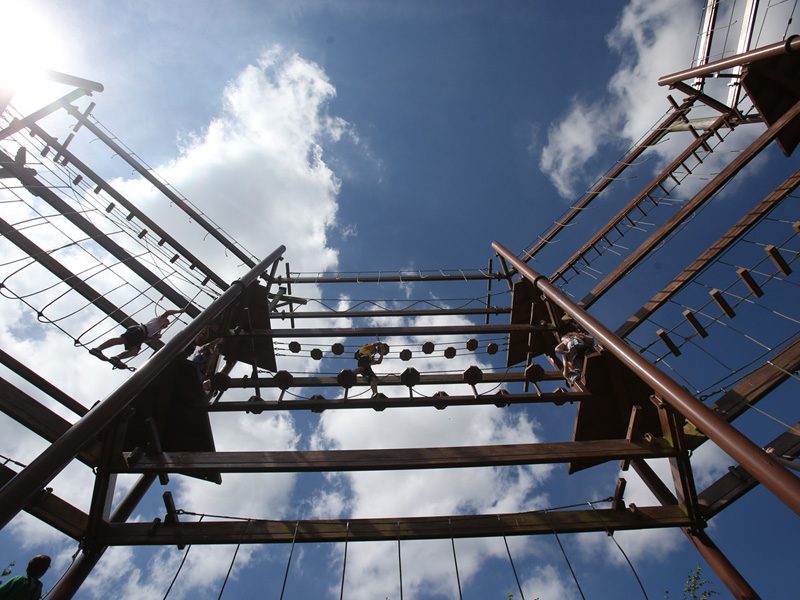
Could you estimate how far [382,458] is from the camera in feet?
11.4

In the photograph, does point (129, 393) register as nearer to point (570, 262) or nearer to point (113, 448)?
point (113, 448)

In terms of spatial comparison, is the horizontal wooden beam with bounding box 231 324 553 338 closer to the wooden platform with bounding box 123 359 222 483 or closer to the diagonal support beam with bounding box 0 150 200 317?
the diagonal support beam with bounding box 0 150 200 317

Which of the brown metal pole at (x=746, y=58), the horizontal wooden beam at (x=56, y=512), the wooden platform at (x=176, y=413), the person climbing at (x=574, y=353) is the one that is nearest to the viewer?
the horizontal wooden beam at (x=56, y=512)

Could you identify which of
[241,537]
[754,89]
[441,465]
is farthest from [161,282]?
[754,89]

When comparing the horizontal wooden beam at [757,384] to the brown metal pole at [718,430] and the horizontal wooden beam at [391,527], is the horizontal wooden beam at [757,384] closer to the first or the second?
the horizontal wooden beam at [391,527]

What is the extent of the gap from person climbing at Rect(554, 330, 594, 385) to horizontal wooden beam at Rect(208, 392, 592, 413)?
35.8 inches

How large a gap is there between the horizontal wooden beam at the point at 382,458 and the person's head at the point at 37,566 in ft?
3.60

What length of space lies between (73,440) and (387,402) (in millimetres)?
2984

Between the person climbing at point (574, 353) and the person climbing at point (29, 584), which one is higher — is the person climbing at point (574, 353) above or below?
above

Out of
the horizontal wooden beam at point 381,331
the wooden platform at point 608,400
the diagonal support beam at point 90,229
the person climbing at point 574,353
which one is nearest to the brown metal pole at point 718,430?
the wooden platform at point 608,400

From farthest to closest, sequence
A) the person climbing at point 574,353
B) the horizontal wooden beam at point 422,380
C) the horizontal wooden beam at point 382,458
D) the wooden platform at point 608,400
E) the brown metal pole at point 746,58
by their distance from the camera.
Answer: the horizontal wooden beam at point 422,380
the person climbing at point 574,353
the brown metal pole at point 746,58
the wooden platform at point 608,400
the horizontal wooden beam at point 382,458

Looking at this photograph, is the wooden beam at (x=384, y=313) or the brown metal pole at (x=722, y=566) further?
the wooden beam at (x=384, y=313)

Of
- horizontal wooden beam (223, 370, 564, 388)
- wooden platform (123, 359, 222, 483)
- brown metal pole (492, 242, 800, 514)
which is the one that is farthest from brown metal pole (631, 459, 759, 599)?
wooden platform (123, 359, 222, 483)

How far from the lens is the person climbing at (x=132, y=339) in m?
4.86
